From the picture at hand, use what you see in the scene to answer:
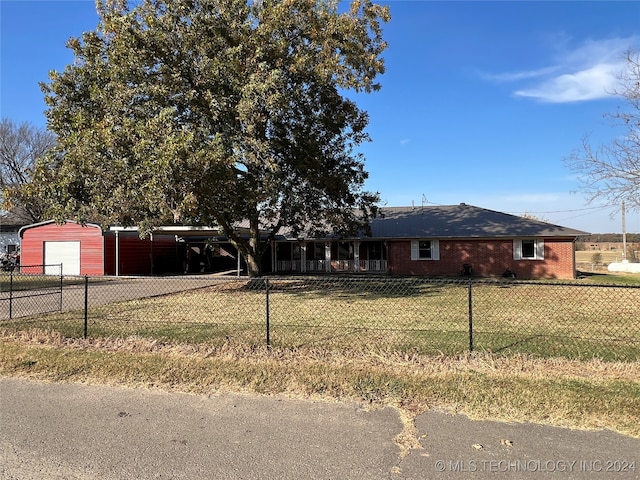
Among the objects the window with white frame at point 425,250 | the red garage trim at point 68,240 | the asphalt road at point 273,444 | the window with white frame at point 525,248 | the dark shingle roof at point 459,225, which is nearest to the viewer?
the asphalt road at point 273,444

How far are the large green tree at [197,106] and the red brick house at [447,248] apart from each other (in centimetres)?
909

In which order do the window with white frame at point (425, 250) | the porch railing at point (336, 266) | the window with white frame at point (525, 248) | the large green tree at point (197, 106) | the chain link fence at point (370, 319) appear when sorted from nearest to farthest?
the chain link fence at point (370, 319) → the large green tree at point (197, 106) → the window with white frame at point (525, 248) → the window with white frame at point (425, 250) → the porch railing at point (336, 266)

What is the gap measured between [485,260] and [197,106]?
18002mm

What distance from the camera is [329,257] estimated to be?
1147 inches

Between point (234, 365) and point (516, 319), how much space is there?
6967 millimetres

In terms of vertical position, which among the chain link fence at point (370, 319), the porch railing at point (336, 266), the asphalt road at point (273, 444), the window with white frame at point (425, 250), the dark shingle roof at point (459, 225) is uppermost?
the dark shingle roof at point (459, 225)

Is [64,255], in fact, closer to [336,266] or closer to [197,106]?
[336,266]

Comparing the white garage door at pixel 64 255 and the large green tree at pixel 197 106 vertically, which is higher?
the large green tree at pixel 197 106

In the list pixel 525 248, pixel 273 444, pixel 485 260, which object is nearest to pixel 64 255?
pixel 485 260

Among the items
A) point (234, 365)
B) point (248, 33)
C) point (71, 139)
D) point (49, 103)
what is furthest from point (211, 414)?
point (49, 103)

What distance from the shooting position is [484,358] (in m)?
6.00

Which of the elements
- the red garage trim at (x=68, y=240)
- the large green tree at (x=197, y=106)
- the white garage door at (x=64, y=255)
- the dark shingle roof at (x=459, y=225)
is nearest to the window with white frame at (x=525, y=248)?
the dark shingle roof at (x=459, y=225)

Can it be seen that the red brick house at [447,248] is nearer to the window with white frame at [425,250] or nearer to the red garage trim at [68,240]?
the window with white frame at [425,250]

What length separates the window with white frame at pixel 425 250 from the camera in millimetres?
25312
